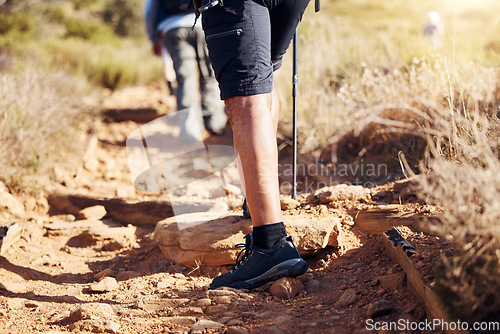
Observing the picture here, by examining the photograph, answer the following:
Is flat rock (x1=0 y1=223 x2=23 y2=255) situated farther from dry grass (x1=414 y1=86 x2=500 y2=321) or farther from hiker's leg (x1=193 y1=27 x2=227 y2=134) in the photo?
hiker's leg (x1=193 y1=27 x2=227 y2=134)

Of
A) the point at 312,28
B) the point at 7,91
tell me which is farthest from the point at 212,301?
the point at 312,28

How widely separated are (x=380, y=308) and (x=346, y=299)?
0.21 m

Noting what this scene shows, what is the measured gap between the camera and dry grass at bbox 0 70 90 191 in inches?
142

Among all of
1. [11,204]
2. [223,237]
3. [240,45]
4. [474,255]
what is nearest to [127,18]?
[11,204]

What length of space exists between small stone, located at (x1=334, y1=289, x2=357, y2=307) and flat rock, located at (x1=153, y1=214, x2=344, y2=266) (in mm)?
453

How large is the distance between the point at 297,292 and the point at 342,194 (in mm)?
844

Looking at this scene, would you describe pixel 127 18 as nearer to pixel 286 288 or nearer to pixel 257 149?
pixel 257 149

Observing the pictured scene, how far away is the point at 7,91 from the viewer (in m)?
4.04

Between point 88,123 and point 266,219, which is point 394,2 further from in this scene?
point 266,219

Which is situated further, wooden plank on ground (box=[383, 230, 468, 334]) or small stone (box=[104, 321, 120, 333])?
small stone (box=[104, 321, 120, 333])

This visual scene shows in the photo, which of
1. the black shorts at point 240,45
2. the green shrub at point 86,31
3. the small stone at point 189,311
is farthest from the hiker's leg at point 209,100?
the green shrub at point 86,31

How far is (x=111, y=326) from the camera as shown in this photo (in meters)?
1.72

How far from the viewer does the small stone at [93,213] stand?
10.9 ft

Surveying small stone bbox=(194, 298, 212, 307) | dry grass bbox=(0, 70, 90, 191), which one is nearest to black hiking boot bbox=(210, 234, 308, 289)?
small stone bbox=(194, 298, 212, 307)
